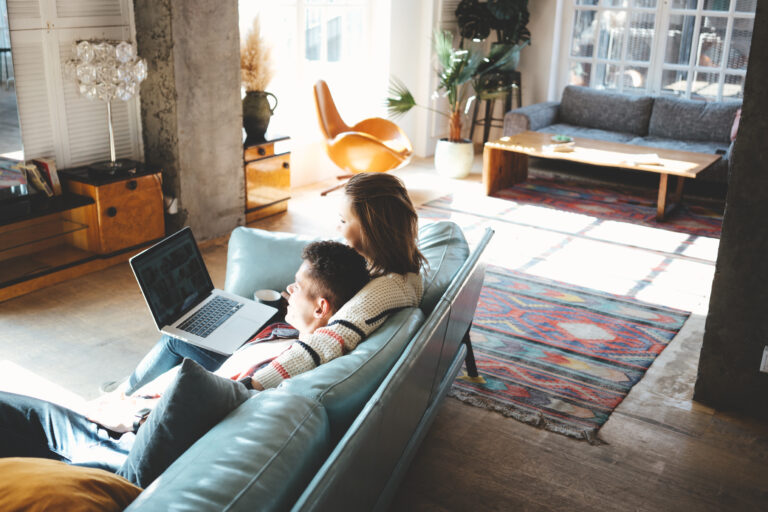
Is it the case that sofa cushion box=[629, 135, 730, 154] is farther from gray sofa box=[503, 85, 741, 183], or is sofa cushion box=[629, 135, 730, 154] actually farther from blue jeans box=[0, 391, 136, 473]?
blue jeans box=[0, 391, 136, 473]

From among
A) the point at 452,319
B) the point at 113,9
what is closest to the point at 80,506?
the point at 452,319

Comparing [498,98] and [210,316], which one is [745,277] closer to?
[210,316]

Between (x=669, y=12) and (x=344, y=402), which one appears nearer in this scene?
(x=344, y=402)

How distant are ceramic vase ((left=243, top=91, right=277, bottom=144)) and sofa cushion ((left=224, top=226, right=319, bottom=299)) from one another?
2556mm

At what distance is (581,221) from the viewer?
5.62 metres

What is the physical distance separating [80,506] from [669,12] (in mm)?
7372

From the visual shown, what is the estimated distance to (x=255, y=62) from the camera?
209 inches

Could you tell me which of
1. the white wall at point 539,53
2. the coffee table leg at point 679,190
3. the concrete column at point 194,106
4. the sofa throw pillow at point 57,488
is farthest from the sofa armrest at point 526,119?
the sofa throw pillow at point 57,488

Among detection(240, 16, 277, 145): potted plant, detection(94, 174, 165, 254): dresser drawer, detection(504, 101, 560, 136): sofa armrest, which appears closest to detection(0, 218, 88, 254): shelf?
detection(94, 174, 165, 254): dresser drawer

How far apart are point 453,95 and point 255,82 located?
6.52ft

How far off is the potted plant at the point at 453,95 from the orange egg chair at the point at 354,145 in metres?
0.38

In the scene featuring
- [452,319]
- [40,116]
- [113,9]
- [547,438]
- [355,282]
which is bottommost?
[547,438]

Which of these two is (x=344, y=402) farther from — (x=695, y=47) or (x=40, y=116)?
(x=695, y=47)

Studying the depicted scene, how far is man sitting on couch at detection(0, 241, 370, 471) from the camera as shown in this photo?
1891 millimetres
